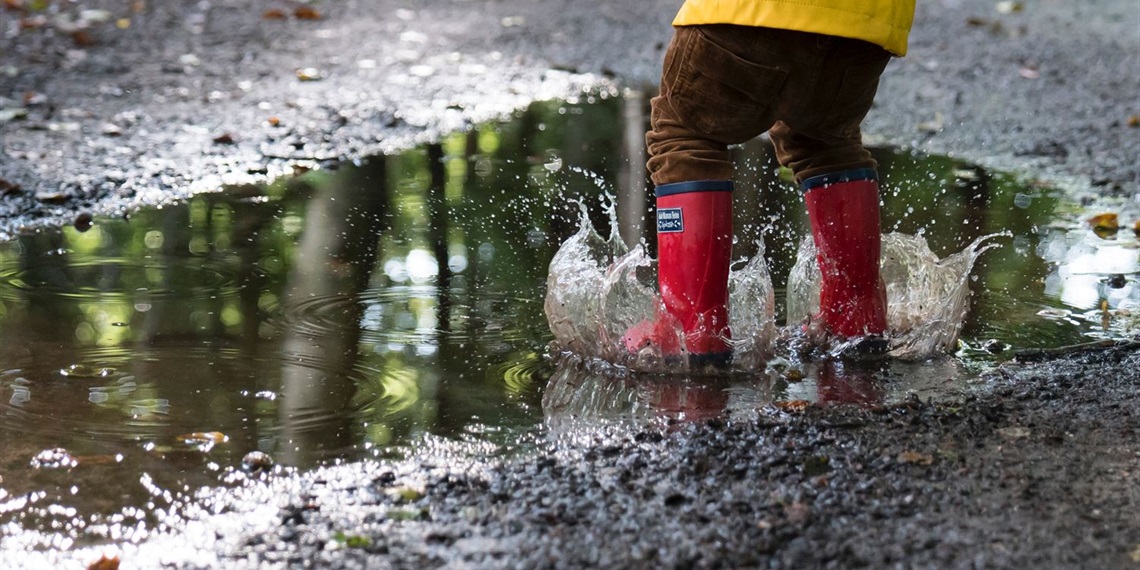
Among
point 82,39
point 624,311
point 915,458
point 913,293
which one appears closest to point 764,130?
point 624,311

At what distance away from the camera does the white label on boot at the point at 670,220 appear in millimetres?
3178

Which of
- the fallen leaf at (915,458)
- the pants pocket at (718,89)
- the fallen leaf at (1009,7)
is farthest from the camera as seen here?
the fallen leaf at (1009,7)

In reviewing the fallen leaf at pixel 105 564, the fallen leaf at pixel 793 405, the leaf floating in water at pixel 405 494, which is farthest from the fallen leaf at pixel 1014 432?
the fallen leaf at pixel 105 564

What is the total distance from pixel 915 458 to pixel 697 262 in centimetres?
77

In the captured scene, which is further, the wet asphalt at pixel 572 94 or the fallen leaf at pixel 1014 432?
the fallen leaf at pixel 1014 432

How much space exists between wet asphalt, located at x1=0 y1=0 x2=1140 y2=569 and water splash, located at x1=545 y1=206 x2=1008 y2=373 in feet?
0.91

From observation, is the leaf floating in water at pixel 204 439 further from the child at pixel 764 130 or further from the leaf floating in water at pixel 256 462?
the child at pixel 764 130

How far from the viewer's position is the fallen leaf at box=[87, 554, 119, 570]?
228cm

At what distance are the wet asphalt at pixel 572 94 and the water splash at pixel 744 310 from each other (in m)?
0.28

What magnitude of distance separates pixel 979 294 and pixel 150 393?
2475 millimetres

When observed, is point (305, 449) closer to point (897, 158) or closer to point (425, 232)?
point (425, 232)

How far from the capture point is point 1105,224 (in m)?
4.93

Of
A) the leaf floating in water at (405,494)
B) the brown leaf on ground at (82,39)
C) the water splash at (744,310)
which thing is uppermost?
the brown leaf on ground at (82,39)

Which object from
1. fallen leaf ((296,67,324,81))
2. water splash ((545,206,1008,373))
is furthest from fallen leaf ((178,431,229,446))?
fallen leaf ((296,67,324,81))
